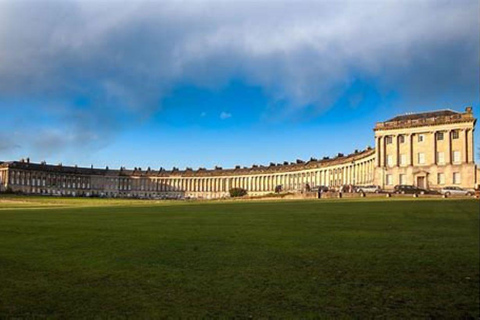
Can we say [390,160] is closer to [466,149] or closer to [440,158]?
[440,158]

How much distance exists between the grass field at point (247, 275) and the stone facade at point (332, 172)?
65.7 m

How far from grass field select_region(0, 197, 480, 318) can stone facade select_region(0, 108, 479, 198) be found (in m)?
65.7

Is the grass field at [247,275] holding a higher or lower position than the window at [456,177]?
lower

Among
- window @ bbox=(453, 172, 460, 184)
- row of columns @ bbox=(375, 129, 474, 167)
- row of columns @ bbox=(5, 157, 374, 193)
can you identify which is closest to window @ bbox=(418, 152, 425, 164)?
row of columns @ bbox=(375, 129, 474, 167)

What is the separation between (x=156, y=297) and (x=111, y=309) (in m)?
0.82

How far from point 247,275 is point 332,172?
352 ft

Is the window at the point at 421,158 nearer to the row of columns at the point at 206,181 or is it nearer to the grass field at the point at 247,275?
the row of columns at the point at 206,181

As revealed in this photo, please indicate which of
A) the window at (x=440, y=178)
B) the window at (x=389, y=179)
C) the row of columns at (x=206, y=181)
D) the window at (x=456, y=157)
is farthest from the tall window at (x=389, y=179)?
the window at (x=456, y=157)

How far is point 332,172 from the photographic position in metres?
114

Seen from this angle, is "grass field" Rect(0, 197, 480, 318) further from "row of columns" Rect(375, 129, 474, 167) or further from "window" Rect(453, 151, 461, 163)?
"window" Rect(453, 151, 461, 163)

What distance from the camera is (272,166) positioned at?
153 m

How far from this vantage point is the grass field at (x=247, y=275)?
23.2ft

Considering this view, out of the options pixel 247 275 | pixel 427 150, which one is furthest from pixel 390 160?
pixel 247 275

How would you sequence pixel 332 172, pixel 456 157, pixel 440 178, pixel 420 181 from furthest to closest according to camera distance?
pixel 332 172
pixel 420 181
pixel 440 178
pixel 456 157
